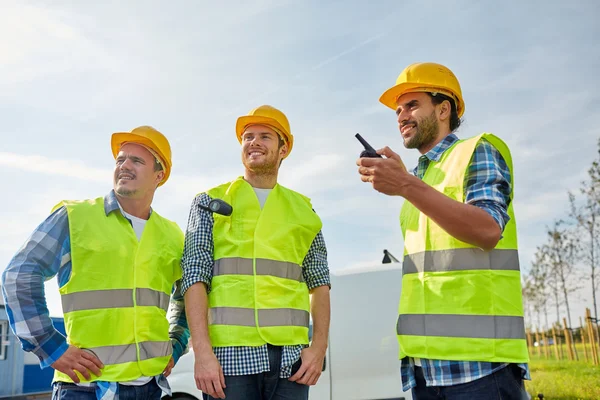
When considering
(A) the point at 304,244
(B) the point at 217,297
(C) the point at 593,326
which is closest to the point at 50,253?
(B) the point at 217,297

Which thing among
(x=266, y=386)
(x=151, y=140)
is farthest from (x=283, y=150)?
(x=266, y=386)

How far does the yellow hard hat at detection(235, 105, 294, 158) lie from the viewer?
336cm

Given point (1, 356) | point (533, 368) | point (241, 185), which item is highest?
point (241, 185)

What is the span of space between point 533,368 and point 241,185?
53.1ft

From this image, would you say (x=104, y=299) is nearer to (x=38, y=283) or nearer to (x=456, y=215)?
(x=38, y=283)

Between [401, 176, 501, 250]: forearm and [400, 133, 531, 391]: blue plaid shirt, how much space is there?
60 millimetres

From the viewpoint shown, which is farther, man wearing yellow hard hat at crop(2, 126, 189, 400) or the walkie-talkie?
man wearing yellow hard hat at crop(2, 126, 189, 400)

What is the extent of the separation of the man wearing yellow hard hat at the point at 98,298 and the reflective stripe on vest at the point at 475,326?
5.20ft

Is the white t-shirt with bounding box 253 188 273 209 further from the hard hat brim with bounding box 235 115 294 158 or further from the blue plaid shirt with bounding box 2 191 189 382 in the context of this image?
the blue plaid shirt with bounding box 2 191 189 382

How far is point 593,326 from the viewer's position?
572 inches

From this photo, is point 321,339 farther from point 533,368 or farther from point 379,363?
point 533,368

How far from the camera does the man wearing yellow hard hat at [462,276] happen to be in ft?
7.61

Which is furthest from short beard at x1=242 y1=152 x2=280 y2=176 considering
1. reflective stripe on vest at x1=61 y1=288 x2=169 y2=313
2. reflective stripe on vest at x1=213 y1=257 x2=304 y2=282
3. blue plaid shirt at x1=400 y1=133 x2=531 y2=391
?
blue plaid shirt at x1=400 y1=133 x2=531 y2=391

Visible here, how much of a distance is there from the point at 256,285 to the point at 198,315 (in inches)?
13.1
